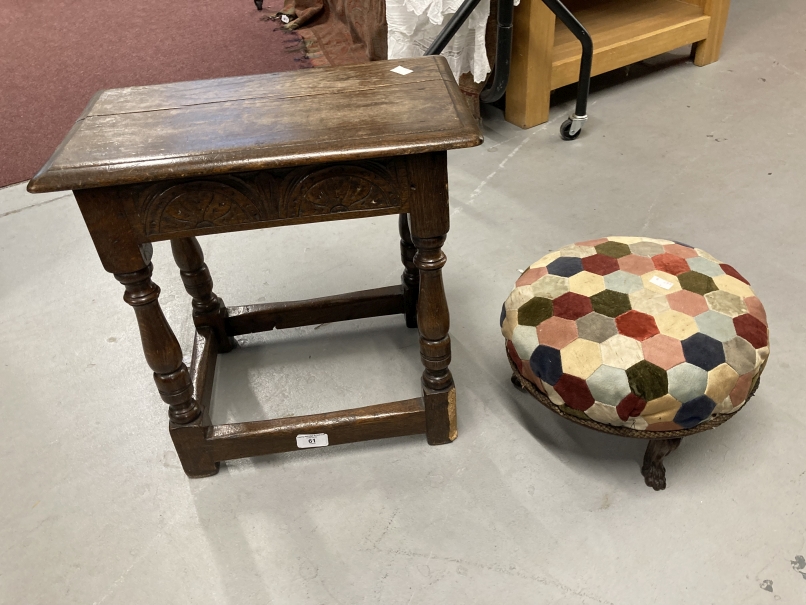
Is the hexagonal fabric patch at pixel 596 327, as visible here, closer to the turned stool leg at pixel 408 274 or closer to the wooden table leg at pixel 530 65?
the turned stool leg at pixel 408 274

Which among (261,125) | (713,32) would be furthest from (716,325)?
(713,32)

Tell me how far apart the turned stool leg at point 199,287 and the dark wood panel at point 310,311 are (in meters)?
0.03

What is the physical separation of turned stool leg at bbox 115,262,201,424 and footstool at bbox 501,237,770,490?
0.74 m

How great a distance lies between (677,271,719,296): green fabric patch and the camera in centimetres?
153

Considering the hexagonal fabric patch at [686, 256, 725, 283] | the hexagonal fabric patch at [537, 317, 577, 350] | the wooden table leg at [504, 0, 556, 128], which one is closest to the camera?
the hexagonal fabric patch at [537, 317, 577, 350]

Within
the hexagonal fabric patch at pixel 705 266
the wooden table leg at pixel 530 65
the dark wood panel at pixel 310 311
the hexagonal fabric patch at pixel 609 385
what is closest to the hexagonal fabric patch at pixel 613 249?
the hexagonal fabric patch at pixel 705 266

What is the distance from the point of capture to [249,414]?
1842 mm

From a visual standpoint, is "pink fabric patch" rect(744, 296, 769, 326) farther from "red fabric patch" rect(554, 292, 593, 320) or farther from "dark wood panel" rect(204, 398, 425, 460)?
"dark wood panel" rect(204, 398, 425, 460)

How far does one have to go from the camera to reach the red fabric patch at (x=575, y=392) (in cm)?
142

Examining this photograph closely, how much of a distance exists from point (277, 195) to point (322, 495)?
728mm

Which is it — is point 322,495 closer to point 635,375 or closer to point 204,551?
point 204,551

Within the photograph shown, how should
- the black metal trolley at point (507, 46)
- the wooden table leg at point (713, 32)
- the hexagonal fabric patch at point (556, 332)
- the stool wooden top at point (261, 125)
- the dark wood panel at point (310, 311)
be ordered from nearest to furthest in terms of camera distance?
the stool wooden top at point (261, 125) < the hexagonal fabric patch at point (556, 332) < the dark wood panel at point (310, 311) < the black metal trolley at point (507, 46) < the wooden table leg at point (713, 32)

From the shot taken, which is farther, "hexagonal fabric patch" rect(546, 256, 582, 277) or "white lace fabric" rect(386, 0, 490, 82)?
"white lace fabric" rect(386, 0, 490, 82)

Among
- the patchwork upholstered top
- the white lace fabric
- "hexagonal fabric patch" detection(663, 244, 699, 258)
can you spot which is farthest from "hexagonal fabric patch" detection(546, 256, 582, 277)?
the white lace fabric
